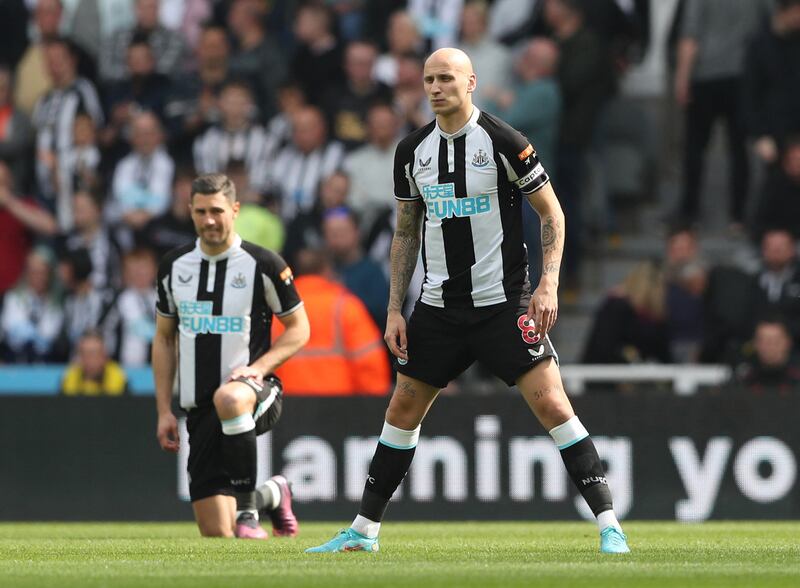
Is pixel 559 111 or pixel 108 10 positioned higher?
pixel 108 10

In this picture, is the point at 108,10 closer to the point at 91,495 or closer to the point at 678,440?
the point at 91,495

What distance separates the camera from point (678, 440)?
40.2 feet

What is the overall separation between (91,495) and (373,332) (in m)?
2.50

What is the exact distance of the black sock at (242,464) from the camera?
8.98 m

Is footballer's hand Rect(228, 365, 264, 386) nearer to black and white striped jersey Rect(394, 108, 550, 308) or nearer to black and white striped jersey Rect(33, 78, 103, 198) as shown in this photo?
black and white striped jersey Rect(394, 108, 550, 308)

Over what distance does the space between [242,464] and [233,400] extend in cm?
41

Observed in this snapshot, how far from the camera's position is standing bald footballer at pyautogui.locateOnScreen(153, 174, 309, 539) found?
358 inches

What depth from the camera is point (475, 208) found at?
7438mm

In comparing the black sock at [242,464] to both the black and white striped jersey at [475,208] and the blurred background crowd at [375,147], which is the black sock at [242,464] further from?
the blurred background crowd at [375,147]

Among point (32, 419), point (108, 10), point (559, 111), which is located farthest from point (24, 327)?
point (559, 111)

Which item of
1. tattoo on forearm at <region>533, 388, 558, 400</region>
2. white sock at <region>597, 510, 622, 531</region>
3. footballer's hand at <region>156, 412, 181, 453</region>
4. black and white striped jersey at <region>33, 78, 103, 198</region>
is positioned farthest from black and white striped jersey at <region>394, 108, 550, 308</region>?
black and white striped jersey at <region>33, 78, 103, 198</region>

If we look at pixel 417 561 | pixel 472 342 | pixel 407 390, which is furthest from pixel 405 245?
pixel 417 561

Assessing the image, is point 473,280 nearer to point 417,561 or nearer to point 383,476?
point 383,476

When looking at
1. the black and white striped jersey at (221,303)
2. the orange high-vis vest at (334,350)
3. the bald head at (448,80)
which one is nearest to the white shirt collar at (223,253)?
the black and white striped jersey at (221,303)
